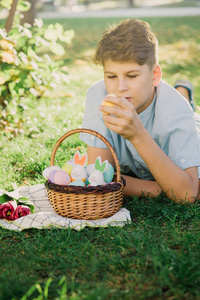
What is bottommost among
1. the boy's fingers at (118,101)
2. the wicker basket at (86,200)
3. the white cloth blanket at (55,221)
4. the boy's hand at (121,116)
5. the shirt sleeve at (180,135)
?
the white cloth blanket at (55,221)

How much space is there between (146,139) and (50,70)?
2.02 metres

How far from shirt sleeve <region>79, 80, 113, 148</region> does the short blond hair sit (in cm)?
34

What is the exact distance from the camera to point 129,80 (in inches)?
95.3

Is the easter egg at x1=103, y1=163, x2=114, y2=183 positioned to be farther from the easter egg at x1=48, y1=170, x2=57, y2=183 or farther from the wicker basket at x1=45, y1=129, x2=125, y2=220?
the easter egg at x1=48, y1=170, x2=57, y2=183

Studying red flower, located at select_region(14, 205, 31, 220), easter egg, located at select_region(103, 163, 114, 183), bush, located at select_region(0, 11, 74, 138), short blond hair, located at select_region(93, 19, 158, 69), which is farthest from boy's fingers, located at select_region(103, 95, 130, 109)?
bush, located at select_region(0, 11, 74, 138)

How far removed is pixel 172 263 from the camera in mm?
1826

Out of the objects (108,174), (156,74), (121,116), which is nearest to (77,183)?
(108,174)

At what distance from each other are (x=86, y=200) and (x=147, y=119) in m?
0.76

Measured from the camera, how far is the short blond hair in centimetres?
240

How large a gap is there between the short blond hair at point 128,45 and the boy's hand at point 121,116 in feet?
1.23

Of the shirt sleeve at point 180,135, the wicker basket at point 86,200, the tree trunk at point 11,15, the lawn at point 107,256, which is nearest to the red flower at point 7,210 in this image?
the lawn at point 107,256

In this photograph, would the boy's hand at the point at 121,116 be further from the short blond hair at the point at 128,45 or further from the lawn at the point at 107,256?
the lawn at the point at 107,256

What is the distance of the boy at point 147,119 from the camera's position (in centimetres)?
231

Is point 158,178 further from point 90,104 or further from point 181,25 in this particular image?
point 181,25
